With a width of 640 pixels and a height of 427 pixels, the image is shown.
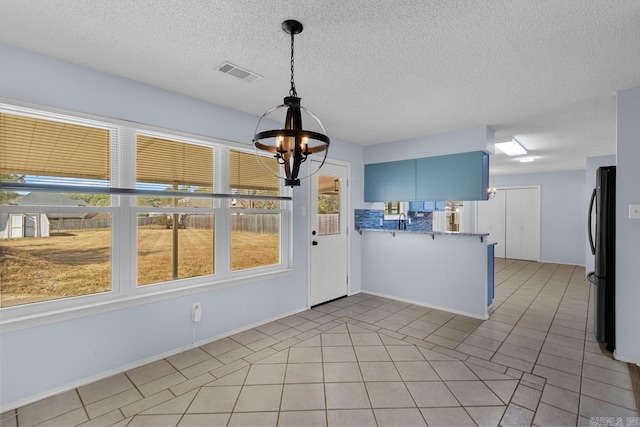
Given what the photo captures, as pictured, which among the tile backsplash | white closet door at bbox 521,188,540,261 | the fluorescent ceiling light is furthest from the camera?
white closet door at bbox 521,188,540,261

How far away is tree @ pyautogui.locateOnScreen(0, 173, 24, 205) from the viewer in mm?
2168

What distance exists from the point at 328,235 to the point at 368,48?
2.91 m

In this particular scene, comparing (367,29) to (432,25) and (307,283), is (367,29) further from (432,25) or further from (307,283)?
(307,283)

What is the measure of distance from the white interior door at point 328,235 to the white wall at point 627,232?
10.3ft

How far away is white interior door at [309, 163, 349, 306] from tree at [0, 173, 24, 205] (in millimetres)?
2966

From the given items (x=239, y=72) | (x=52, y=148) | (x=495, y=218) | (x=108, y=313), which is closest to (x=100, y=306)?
(x=108, y=313)

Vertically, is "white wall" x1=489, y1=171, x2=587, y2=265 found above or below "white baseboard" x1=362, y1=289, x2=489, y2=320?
above

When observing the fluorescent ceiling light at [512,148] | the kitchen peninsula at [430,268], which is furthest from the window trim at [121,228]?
the fluorescent ceiling light at [512,148]

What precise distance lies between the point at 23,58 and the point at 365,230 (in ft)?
14.2

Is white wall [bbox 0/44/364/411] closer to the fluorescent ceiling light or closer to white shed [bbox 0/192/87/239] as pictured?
white shed [bbox 0/192/87/239]

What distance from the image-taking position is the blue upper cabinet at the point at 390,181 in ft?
15.7

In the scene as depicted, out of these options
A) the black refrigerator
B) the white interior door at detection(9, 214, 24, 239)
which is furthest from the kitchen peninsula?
the white interior door at detection(9, 214, 24, 239)

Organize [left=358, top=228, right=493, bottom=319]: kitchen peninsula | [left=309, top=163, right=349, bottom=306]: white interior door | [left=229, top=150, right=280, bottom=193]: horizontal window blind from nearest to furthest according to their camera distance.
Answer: [left=229, top=150, right=280, bottom=193]: horizontal window blind
[left=358, top=228, right=493, bottom=319]: kitchen peninsula
[left=309, top=163, right=349, bottom=306]: white interior door

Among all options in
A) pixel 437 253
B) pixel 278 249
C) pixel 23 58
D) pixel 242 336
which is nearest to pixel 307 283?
pixel 278 249
